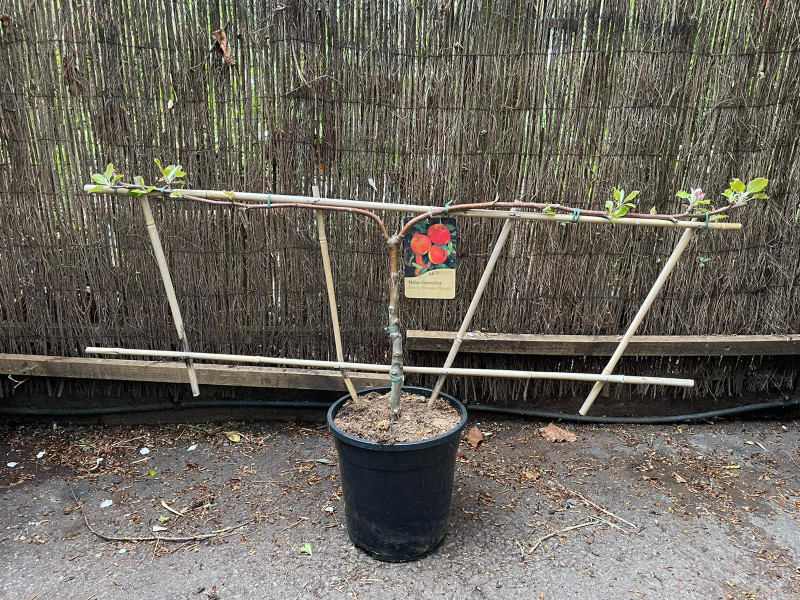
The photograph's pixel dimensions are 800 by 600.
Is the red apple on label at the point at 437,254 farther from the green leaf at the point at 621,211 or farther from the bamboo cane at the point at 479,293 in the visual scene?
the green leaf at the point at 621,211

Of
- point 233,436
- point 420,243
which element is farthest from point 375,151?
point 233,436

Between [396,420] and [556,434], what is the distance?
4.36 feet

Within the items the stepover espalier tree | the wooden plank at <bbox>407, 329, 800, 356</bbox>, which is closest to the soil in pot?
the stepover espalier tree

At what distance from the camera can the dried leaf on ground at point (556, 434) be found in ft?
9.94

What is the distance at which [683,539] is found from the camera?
2.27m

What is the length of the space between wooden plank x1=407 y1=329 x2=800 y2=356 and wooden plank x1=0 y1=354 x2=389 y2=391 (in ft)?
1.33

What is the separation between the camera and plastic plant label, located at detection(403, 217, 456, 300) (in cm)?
257

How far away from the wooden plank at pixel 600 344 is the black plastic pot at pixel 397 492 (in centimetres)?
79

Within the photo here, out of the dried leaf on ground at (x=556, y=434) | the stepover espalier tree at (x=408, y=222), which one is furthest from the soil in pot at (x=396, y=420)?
the dried leaf on ground at (x=556, y=434)

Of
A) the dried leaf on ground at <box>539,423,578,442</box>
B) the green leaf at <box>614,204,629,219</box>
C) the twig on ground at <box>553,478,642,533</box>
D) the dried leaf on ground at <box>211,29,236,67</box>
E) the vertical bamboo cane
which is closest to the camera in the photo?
the green leaf at <box>614,204,629,219</box>

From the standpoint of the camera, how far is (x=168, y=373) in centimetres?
293

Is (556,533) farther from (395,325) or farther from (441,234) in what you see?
(441,234)

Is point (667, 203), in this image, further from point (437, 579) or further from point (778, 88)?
point (437, 579)

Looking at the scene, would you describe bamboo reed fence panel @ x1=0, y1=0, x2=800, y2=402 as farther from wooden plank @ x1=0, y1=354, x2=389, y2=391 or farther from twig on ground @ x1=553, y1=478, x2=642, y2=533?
twig on ground @ x1=553, y1=478, x2=642, y2=533
